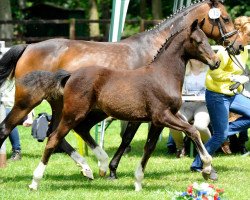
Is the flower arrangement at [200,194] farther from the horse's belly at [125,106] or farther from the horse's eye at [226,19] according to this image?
the horse's eye at [226,19]

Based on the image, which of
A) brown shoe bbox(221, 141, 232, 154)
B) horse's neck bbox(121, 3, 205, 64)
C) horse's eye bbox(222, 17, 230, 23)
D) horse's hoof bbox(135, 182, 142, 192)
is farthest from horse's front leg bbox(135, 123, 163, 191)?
brown shoe bbox(221, 141, 232, 154)

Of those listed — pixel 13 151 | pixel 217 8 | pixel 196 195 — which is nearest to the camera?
pixel 196 195

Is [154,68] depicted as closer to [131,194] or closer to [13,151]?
[131,194]

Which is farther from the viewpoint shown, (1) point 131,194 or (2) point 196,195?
(1) point 131,194

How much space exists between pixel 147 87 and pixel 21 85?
1.66 meters

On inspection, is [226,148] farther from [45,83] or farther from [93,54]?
[45,83]

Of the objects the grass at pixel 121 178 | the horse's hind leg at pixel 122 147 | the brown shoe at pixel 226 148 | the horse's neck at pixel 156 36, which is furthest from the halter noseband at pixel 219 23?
the brown shoe at pixel 226 148

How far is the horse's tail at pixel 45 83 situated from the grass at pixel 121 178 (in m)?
1.05

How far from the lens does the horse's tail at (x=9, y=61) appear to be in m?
8.41

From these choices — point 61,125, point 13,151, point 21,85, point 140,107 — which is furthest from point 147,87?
point 13,151

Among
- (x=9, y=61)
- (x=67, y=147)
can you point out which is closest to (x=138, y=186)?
(x=67, y=147)

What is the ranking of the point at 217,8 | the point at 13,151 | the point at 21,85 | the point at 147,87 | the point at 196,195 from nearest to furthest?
the point at 196,195, the point at 147,87, the point at 21,85, the point at 217,8, the point at 13,151

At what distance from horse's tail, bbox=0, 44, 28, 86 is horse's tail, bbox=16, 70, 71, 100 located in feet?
1.82

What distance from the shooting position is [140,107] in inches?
282
